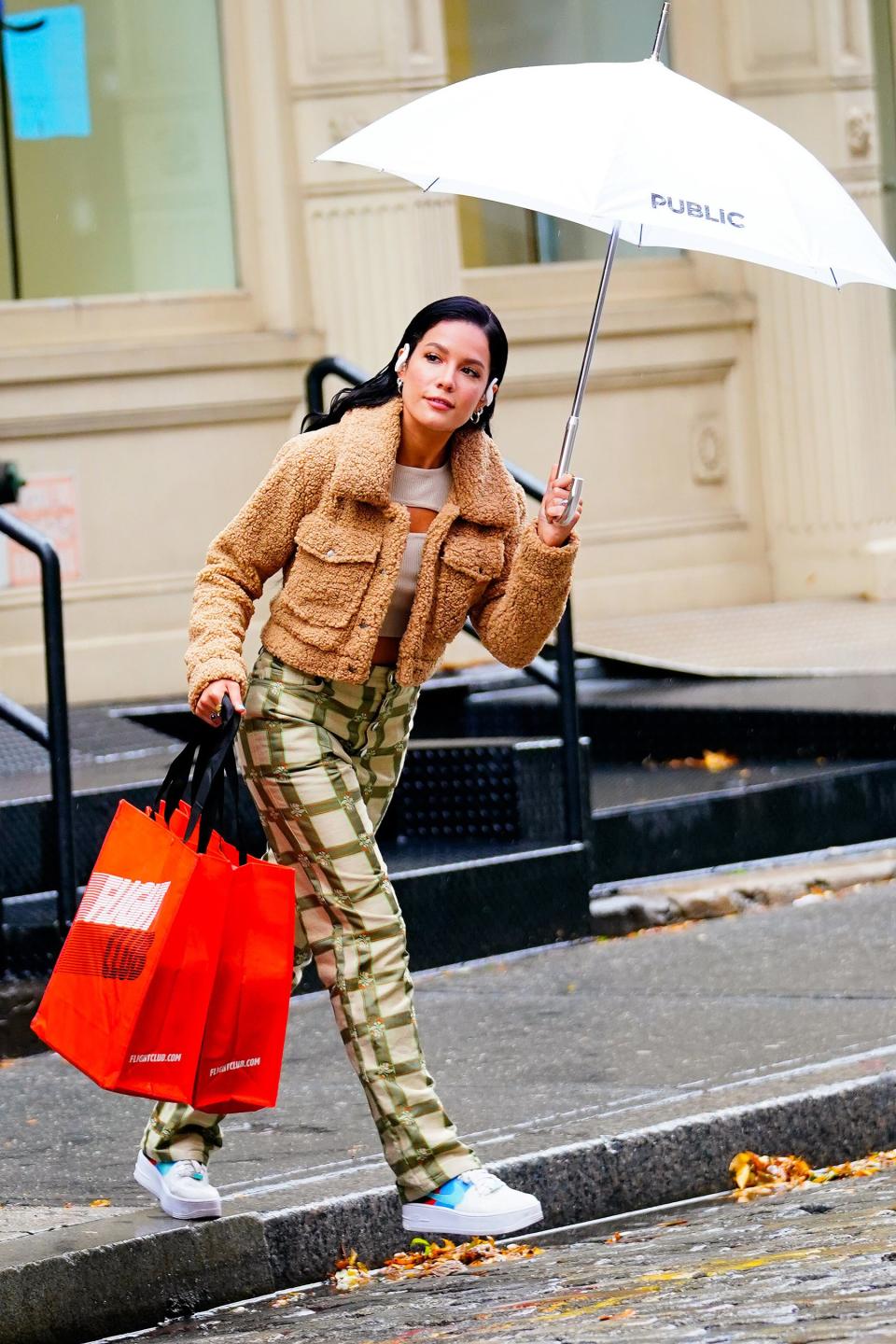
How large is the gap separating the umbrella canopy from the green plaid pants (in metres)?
1.00

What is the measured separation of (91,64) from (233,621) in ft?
22.6

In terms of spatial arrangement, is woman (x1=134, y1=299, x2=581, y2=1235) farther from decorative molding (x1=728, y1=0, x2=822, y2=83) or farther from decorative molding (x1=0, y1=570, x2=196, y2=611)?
decorative molding (x1=728, y1=0, x2=822, y2=83)

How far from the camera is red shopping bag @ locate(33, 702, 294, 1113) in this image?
4.10m

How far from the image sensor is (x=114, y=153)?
10.7 metres

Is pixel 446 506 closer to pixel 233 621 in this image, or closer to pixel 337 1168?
pixel 233 621

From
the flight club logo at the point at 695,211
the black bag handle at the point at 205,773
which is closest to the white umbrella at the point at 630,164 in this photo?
the flight club logo at the point at 695,211

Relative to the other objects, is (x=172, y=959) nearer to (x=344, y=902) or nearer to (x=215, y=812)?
(x=215, y=812)

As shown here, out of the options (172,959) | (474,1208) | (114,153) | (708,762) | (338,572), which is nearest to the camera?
(172,959)

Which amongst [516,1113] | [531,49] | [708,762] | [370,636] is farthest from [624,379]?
[370,636]

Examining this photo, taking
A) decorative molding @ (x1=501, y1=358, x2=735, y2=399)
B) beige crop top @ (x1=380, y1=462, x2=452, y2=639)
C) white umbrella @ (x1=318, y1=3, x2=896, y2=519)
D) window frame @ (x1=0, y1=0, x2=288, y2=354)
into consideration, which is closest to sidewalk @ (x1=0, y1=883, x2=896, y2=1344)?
beige crop top @ (x1=380, y1=462, x2=452, y2=639)

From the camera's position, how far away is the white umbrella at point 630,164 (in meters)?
4.33

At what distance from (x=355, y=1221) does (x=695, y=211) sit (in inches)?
81.5

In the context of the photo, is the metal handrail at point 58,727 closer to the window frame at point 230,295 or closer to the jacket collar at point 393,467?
the jacket collar at point 393,467

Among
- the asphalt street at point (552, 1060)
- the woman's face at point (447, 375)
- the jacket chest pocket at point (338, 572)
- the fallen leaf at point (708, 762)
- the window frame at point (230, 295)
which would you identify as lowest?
the asphalt street at point (552, 1060)
